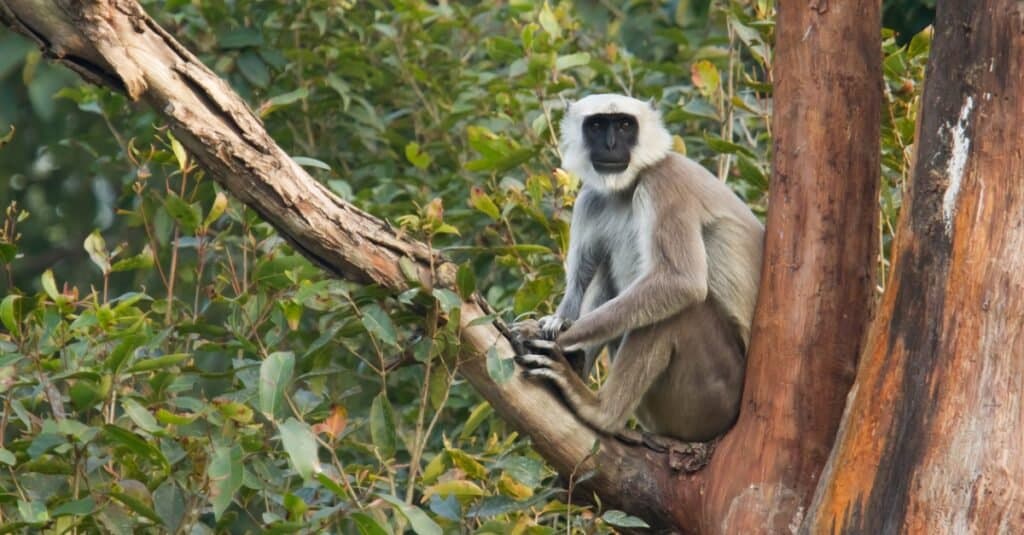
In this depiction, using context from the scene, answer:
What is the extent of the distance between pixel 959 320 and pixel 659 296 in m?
1.30

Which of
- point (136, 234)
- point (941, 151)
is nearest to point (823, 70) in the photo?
point (941, 151)

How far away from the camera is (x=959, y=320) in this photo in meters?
3.55

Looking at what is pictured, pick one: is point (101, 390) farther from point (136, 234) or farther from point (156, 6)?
point (136, 234)

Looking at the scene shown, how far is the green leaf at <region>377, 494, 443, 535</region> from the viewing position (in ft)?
11.8

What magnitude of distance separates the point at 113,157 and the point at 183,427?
2.55 metres

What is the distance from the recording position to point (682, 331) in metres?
4.77

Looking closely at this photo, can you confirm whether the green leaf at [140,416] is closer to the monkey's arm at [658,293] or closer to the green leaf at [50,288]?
the green leaf at [50,288]

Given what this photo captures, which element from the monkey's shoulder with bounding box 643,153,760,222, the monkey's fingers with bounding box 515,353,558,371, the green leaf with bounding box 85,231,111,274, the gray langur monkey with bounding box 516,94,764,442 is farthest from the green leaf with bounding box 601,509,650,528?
the green leaf with bounding box 85,231,111,274

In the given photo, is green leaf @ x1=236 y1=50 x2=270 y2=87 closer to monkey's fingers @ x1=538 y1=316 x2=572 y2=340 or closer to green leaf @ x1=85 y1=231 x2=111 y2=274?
green leaf @ x1=85 y1=231 x2=111 y2=274

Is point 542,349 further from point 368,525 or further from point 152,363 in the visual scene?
point 152,363

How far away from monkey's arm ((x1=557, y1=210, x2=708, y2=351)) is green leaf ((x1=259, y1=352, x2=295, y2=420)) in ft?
4.27

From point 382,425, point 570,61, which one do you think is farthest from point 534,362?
point 570,61

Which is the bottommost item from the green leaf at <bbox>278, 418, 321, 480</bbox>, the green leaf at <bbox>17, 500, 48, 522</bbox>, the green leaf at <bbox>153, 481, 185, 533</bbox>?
the green leaf at <bbox>17, 500, 48, 522</bbox>

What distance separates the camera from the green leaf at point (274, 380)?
3.67m
